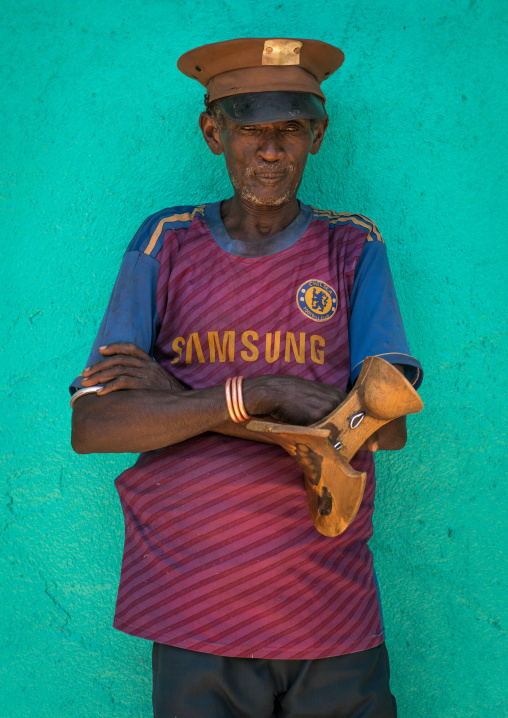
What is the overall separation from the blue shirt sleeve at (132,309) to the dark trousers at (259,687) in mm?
787

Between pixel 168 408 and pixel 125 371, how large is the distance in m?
0.17

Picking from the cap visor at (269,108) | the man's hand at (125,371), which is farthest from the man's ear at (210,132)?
the man's hand at (125,371)

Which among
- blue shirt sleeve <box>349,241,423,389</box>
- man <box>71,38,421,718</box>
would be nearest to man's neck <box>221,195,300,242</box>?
man <box>71,38,421,718</box>

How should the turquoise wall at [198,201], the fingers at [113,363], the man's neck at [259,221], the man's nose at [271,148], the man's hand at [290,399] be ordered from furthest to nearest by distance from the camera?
the turquoise wall at [198,201] → the man's neck at [259,221] → the man's nose at [271,148] → the fingers at [113,363] → the man's hand at [290,399]

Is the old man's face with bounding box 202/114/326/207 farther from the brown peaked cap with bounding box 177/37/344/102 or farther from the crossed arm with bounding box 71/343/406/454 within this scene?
the crossed arm with bounding box 71/343/406/454

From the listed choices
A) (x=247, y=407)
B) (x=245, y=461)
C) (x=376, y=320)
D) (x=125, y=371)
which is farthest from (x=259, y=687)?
(x=376, y=320)

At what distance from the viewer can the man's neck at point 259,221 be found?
202 cm

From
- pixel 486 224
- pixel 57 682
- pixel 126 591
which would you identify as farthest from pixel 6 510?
pixel 486 224

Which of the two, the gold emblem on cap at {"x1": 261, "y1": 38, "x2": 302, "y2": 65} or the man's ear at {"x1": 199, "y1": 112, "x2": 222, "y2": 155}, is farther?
the man's ear at {"x1": 199, "y1": 112, "x2": 222, "y2": 155}

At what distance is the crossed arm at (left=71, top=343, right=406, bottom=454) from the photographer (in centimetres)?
164

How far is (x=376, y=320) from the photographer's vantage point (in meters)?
1.79

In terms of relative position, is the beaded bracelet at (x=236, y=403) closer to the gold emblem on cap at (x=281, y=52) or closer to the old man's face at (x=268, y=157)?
the old man's face at (x=268, y=157)

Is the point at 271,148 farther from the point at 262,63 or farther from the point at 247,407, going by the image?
the point at 247,407

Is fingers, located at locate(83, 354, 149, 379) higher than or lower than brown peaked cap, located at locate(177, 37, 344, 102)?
lower
